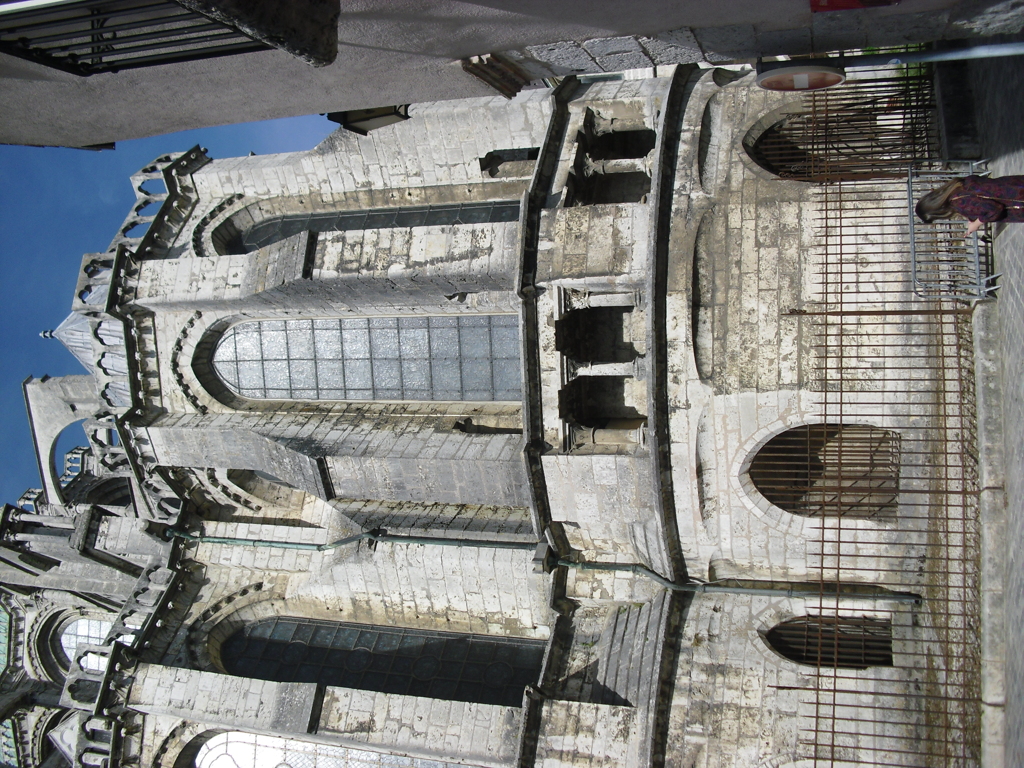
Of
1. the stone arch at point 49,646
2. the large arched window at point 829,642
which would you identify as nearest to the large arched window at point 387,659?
the large arched window at point 829,642

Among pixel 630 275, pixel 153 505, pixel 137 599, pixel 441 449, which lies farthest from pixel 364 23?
pixel 137 599

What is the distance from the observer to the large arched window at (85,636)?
16.5 m

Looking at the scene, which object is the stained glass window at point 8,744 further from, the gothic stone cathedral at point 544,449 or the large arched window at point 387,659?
the large arched window at point 387,659

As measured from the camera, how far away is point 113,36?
637 cm

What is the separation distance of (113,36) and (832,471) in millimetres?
10037

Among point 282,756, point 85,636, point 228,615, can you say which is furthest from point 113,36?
point 85,636

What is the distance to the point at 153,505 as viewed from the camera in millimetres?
14164

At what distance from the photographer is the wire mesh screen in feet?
31.6

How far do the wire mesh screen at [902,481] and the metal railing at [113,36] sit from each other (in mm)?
7299

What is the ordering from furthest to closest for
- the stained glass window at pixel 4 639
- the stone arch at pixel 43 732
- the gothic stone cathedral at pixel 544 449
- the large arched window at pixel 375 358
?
the stained glass window at pixel 4 639 < the stone arch at pixel 43 732 < the large arched window at pixel 375 358 < the gothic stone cathedral at pixel 544 449

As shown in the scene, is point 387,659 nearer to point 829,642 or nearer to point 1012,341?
point 829,642

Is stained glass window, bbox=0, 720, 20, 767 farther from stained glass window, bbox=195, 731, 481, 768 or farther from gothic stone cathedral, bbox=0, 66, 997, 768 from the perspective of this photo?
stained glass window, bbox=195, 731, 481, 768

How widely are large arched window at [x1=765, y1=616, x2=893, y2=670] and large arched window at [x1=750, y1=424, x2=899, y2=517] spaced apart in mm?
1581

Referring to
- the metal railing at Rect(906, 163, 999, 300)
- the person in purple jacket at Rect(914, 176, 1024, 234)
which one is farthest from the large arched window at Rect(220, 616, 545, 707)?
the person in purple jacket at Rect(914, 176, 1024, 234)
